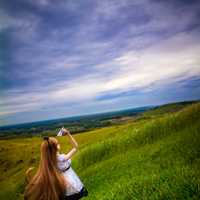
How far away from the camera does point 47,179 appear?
678cm

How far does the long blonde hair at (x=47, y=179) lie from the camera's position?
6.76m

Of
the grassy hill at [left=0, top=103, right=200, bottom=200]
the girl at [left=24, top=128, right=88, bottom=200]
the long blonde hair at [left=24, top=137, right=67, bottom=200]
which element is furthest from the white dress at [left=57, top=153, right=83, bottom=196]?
the grassy hill at [left=0, top=103, right=200, bottom=200]

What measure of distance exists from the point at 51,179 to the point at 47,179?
110 mm

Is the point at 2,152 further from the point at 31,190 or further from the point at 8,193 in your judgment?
the point at 31,190

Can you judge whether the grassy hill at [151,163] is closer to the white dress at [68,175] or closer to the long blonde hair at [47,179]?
the white dress at [68,175]

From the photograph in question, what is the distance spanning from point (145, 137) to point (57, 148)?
700 inches

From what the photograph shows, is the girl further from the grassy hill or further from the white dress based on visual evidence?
the grassy hill

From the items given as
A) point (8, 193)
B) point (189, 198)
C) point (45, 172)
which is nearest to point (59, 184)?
point (45, 172)

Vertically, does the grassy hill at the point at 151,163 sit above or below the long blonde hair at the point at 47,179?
below

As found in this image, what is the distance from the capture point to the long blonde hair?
6.76 m

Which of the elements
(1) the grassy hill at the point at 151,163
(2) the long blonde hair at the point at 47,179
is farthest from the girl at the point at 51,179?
(1) the grassy hill at the point at 151,163

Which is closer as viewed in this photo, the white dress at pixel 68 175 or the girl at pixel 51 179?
the girl at pixel 51 179

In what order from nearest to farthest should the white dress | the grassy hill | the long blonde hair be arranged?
the long blonde hair → the white dress → the grassy hill

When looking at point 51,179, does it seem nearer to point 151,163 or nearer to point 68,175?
point 68,175
